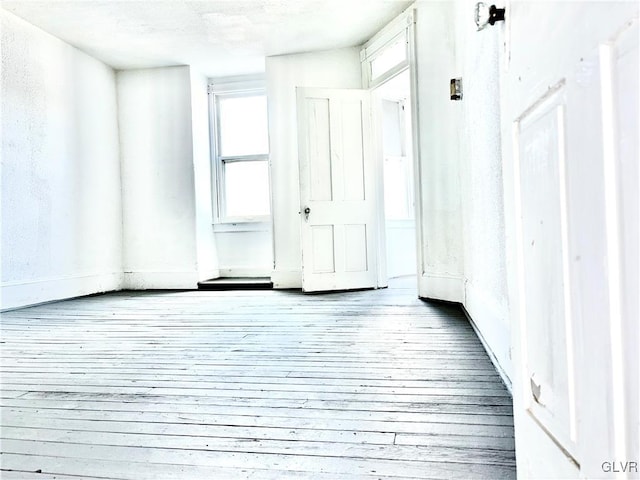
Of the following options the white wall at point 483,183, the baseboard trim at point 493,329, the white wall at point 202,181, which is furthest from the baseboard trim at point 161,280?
the baseboard trim at point 493,329

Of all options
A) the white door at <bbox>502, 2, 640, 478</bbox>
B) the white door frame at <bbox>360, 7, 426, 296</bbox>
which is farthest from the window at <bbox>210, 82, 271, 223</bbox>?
the white door at <bbox>502, 2, 640, 478</bbox>

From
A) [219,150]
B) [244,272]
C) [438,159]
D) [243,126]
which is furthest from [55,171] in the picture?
[438,159]

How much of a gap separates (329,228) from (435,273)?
4.34ft

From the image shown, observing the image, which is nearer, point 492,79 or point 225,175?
point 492,79

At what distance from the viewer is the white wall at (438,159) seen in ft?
11.5

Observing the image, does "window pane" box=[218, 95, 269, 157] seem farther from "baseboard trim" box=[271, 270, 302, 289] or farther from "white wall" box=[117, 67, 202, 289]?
"baseboard trim" box=[271, 270, 302, 289]

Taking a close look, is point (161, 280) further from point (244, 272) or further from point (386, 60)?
point (386, 60)

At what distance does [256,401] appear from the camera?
1684mm

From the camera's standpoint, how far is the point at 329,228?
4.62 metres

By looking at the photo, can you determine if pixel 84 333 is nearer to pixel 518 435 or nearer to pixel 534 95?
pixel 518 435

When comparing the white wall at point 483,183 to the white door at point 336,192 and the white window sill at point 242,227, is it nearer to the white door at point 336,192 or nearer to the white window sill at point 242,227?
the white door at point 336,192

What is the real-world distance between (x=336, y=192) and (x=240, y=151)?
1.89 m

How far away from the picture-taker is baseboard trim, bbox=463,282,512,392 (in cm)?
178

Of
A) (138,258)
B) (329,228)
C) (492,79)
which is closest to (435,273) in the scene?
(329,228)
